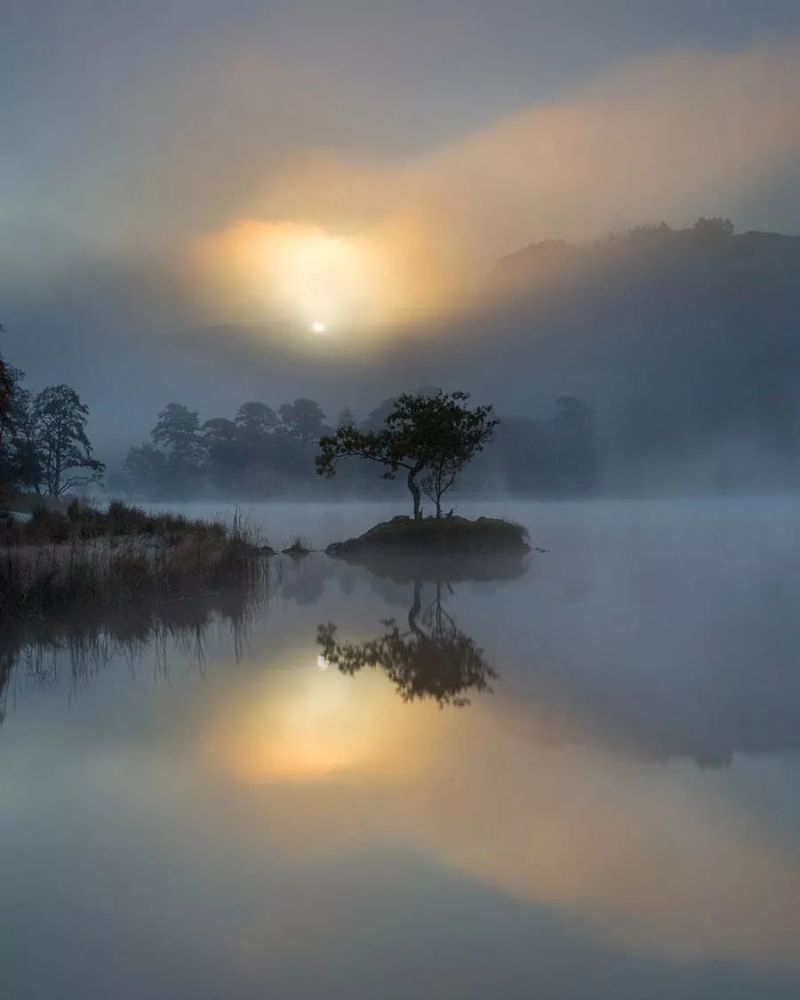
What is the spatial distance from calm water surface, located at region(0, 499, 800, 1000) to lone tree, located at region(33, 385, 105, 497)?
2235cm

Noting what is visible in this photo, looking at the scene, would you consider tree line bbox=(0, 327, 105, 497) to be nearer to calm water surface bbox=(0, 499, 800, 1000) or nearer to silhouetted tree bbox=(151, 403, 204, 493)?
Answer: calm water surface bbox=(0, 499, 800, 1000)

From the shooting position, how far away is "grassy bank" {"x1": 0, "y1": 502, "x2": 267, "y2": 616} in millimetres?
11031

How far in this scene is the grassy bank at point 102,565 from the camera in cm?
1103

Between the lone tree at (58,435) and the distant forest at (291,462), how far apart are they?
170 feet

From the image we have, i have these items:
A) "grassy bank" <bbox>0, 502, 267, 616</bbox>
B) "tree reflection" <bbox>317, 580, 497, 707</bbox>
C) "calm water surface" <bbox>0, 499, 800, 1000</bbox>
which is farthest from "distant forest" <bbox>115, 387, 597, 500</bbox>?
"calm water surface" <bbox>0, 499, 800, 1000</bbox>

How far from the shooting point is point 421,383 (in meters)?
152

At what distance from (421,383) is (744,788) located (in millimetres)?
149404

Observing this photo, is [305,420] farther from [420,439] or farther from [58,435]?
[420,439]

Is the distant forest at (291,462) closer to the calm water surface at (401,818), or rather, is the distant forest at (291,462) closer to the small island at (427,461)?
the small island at (427,461)

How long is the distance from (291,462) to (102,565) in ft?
254

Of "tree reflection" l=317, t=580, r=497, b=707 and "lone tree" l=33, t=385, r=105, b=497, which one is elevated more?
"lone tree" l=33, t=385, r=105, b=497

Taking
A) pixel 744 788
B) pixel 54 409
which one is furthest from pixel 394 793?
pixel 54 409

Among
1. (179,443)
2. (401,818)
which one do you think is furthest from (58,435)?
(179,443)

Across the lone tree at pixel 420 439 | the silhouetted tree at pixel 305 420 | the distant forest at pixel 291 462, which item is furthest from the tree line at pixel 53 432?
the silhouetted tree at pixel 305 420
